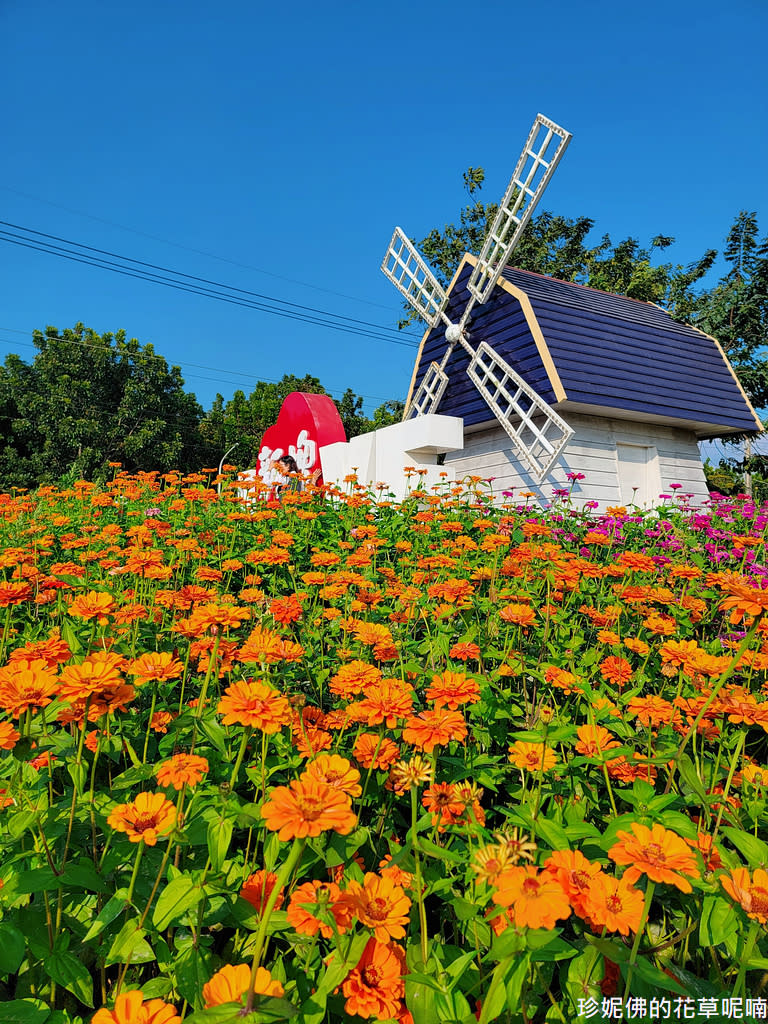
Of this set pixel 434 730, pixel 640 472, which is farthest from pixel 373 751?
pixel 640 472

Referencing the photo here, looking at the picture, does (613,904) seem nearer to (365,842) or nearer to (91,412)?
(365,842)

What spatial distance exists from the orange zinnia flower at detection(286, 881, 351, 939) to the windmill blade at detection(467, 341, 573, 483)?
24.8ft

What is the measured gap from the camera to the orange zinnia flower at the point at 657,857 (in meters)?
0.75

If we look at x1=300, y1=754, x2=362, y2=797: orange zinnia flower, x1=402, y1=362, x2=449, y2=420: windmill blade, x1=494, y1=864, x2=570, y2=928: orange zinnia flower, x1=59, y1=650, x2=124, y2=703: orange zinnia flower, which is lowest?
x1=494, y1=864, x2=570, y2=928: orange zinnia flower

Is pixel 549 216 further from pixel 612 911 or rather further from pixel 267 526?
pixel 612 911

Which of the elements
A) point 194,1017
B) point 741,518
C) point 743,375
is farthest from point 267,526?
point 743,375

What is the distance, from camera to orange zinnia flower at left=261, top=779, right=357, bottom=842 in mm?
684

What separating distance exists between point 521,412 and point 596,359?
1537 mm

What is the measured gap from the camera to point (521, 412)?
28.3 ft

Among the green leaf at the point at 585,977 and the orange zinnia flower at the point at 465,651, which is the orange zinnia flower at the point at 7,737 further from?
the orange zinnia flower at the point at 465,651

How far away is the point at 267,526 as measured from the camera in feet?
13.7

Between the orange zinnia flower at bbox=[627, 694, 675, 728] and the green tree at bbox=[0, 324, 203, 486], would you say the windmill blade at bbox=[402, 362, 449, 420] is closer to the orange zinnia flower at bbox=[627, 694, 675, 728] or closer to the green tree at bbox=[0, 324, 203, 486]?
the orange zinnia flower at bbox=[627, 694, 675, 728]

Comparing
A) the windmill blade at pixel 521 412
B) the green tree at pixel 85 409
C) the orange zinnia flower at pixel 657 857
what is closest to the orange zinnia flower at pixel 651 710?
the orange zinnia flower at pixel 657 857

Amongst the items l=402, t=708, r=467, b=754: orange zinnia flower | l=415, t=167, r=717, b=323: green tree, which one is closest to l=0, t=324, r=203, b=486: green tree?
l=415, t=167, r=717, b=323: green tree
